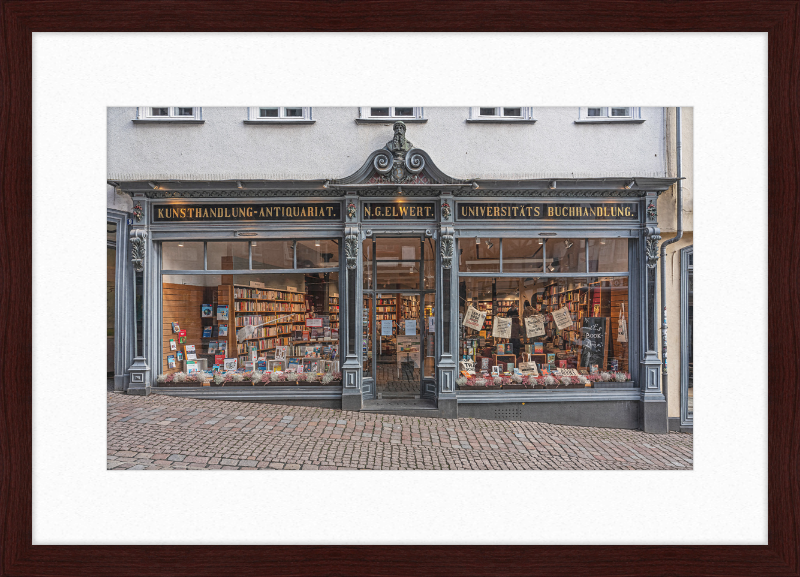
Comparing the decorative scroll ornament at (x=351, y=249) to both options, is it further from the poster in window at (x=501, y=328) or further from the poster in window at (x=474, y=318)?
the poster in window at (x=501, y=328)

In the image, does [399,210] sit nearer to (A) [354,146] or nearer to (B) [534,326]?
(A) [354,146]

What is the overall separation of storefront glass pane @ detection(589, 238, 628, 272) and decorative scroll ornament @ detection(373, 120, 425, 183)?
11.4 ft

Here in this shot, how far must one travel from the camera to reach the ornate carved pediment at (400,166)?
663cm

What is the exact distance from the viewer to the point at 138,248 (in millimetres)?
6879

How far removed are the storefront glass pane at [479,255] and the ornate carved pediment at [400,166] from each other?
1.14 m

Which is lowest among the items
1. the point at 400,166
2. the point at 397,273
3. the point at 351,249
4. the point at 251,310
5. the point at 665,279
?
the point at 251,310

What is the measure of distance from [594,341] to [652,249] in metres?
1.90

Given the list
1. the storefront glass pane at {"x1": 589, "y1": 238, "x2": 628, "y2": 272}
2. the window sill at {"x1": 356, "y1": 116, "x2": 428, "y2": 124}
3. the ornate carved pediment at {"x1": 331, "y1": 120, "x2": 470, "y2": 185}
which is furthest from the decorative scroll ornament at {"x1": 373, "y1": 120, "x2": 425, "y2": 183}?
the storefront glass pane at {"x1": 589, "y1": 238, "x2": 628, "y2": 272}

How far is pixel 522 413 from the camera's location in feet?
21.6

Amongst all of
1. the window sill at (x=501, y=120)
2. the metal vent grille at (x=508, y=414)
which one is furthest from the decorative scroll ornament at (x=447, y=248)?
the metal vent grille at (x=508, y=414)
